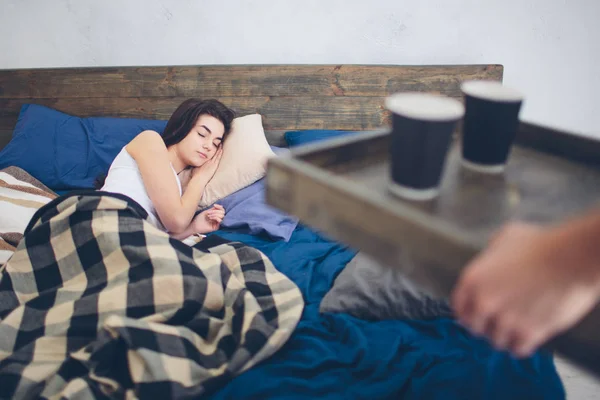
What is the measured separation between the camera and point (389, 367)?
3.14 ft

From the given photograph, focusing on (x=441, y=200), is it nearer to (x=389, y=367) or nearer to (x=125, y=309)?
(x=389, y=367)

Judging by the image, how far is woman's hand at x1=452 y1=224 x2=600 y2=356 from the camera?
400 millimetres

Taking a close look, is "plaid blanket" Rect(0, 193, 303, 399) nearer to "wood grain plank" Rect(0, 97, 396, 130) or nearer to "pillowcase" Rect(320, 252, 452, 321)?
"pillowcase" Rect(320, 252, 452, 321)

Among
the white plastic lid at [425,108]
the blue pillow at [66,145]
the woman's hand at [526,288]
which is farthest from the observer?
the blue pillow at [66,145]

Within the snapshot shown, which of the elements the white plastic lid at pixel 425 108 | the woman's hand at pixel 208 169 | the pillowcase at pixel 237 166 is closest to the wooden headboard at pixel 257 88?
the pillowcase at pixel 237 166

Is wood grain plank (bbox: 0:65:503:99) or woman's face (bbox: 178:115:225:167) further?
wood grain plank (bbox: 0:65:503:99)

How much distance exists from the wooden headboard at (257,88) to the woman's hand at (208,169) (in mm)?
384

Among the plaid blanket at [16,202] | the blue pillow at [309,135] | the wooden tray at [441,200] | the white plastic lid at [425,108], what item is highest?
the white plastic lid at [425,108]

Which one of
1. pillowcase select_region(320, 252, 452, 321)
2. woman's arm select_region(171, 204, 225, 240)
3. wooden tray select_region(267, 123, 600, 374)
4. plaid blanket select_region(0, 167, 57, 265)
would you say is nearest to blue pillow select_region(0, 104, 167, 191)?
plaid blanket select_region(0, 167, 57, 265)

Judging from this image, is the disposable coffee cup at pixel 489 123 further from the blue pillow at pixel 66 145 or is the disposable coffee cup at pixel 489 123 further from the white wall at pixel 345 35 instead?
the blue pillow at pixel 66 145

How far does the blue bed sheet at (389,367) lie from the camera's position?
880 mm

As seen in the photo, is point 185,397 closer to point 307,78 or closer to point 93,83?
point 307,78

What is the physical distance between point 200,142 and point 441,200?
120 centimetres

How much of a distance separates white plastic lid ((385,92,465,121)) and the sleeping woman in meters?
1.04
